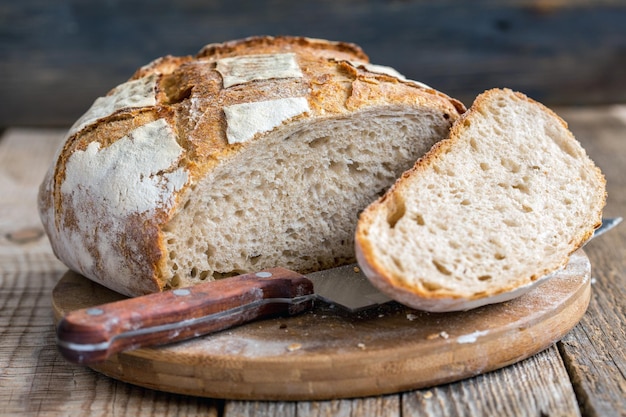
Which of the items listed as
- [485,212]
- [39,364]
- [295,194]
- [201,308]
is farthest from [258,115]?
[39,364]

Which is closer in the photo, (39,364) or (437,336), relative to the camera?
(437,336)

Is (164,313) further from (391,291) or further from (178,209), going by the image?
(391,291)

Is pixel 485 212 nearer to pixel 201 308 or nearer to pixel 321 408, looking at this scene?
pixel 321 408

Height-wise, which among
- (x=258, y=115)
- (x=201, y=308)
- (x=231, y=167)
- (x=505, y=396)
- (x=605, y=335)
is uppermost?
(x=258, y=115)

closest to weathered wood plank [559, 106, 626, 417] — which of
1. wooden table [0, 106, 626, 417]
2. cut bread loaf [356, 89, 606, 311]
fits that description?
wooden table [0, 106, 626, 417]

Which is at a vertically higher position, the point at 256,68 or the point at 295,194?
the point at 256,68
